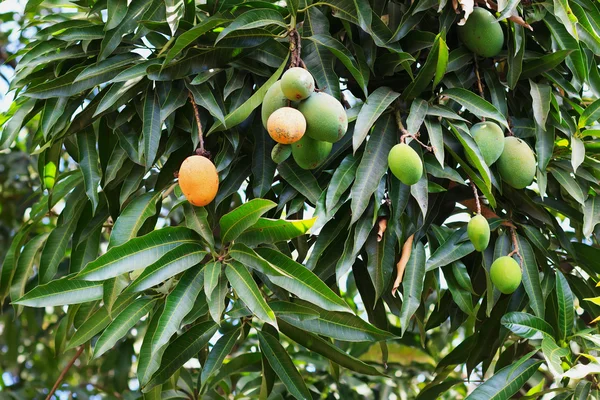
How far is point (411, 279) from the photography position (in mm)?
1185

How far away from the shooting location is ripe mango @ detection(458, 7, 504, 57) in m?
1.26

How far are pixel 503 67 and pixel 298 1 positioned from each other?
1.46 feet

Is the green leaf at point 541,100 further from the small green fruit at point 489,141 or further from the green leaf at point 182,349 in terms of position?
the green leaf at point 182,349

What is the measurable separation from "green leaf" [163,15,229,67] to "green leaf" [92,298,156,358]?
381 mm

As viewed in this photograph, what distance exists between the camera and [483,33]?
49.7 inches

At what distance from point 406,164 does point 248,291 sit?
11.1 inches

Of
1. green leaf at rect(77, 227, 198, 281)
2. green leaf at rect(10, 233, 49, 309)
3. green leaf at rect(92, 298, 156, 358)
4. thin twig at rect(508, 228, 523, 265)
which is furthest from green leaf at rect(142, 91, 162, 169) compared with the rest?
thin twig at rect(508, 228, 523, 265)

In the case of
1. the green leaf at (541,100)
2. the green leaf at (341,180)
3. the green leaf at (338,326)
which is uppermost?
the green leaf at (541,100)

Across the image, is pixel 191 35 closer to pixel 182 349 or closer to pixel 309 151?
pixel 309 151

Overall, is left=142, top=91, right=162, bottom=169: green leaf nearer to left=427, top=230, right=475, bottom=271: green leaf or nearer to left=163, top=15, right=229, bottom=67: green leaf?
left=163, top=15, right=229, bottom=67: green leaf

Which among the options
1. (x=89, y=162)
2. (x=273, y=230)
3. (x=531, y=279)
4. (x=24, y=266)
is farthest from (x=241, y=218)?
(x=24, y=266)

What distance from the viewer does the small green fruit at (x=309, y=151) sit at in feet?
3.67

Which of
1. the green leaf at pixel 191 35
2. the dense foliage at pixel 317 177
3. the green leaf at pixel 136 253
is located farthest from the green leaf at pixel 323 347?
the green leaf at pixel 191 35

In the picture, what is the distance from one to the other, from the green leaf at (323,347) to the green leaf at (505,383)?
176mm
